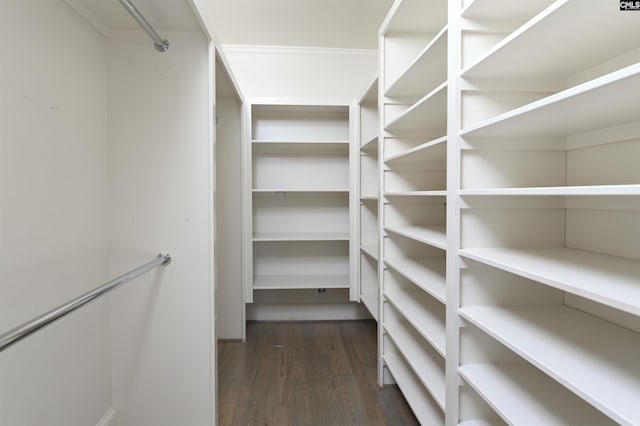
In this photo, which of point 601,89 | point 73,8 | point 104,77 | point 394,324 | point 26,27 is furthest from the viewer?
point 394,324

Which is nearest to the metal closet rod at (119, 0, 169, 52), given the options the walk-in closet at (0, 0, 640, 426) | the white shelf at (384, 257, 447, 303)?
the walk-in closet at (0, 0, 640, 426)

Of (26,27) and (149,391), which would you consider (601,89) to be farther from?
(149,391)

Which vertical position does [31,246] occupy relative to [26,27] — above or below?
below

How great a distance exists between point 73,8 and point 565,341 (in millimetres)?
1966

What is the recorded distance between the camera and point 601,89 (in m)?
0.57

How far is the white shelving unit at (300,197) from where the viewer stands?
276cm

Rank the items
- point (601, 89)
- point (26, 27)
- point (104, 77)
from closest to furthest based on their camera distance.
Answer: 1. point (601, 89)
2. point (26, 27)
3. point (104, 77)

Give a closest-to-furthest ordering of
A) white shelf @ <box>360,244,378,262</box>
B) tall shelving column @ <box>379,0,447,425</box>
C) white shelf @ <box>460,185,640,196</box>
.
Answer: white shelf @ <box>460,185,640,196</box> → tall shelving column @ <box>379,0,447,425</box> → white shelf @ <box>360,244,378,262</box>

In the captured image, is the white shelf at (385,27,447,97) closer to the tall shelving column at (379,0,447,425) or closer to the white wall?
the tall shelving column at (379,0,447,425)

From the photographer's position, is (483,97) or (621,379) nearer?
(621,379)

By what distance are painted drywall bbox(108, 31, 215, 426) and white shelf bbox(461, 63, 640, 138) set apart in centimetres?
116

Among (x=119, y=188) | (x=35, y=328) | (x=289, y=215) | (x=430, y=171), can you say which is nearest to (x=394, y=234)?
(x=430, y=171)

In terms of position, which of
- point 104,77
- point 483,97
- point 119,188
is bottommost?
point 119,188

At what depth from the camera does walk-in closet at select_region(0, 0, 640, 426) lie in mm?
817
